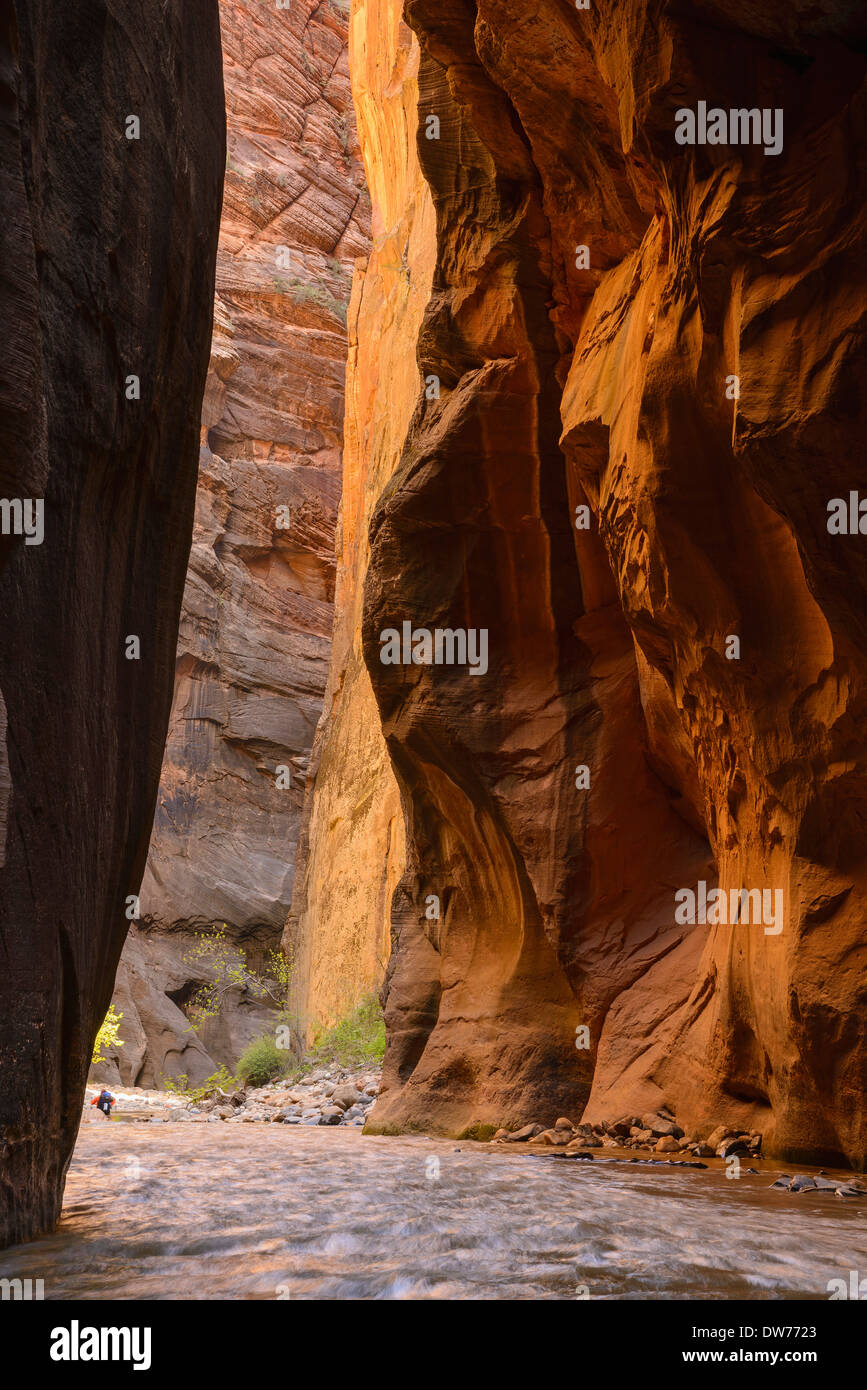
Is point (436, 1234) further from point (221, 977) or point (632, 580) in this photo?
point (221, 977)

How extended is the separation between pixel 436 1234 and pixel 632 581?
22.6ft

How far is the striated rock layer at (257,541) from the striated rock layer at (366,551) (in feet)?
31.4

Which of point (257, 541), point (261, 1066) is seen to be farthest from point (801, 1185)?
point (257, 541)

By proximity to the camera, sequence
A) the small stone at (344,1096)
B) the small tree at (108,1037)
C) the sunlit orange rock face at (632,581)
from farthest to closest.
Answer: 1. the small tree at (108,1037)
2. the small stone at (344,1096)
3. the sunlit orange rock face at (632,581)

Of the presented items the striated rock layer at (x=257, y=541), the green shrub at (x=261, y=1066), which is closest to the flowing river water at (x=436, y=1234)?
the green shrub at (x=261, y=1066)

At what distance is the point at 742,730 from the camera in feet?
31.0

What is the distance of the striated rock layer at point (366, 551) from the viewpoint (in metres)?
Answer: 25.3

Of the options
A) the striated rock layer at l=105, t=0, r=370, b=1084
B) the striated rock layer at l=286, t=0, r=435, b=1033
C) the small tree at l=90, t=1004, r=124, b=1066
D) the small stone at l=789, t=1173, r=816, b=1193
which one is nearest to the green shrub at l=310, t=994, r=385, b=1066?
the striated rock layer at l=286, t=0, r=435, b=1033

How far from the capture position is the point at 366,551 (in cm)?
2933

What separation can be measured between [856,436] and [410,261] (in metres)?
21.0

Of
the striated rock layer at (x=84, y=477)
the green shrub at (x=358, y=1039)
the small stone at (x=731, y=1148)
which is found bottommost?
the green shrub at (x=358, y=1039)

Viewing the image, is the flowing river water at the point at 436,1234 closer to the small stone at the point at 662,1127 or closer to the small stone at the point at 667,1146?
the small stone at the point at 667,1146

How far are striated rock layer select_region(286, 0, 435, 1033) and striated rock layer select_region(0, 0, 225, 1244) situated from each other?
55.8ft
